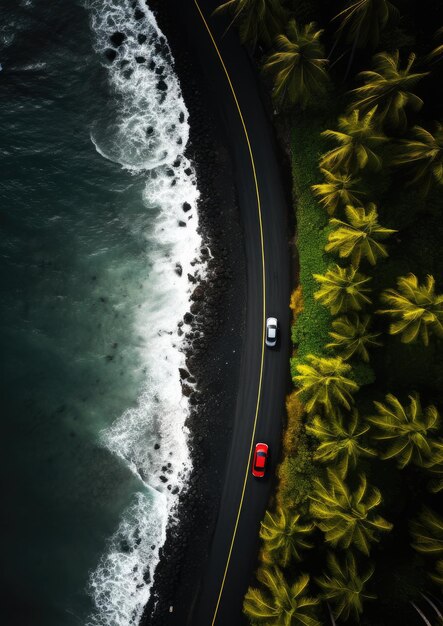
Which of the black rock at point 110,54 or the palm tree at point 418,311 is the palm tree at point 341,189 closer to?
the palm tree at point 418,311

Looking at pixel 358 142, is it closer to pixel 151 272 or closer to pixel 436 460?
pixel 151 272

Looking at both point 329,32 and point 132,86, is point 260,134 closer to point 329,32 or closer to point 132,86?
point 329,32

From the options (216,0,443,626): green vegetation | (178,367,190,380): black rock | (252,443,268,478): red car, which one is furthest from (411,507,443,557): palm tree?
(178,367,190,380): black rock

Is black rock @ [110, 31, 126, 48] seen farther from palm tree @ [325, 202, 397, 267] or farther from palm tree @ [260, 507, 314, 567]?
palm tree @ [260, 507, 314, 567]

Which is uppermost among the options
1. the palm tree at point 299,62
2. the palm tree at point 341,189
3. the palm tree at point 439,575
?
the palm tree at point 299,62

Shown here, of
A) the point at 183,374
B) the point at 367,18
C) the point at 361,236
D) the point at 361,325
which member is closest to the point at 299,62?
the point at 367,18

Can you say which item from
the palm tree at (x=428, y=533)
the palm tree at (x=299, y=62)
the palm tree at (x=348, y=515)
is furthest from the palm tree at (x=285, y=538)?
the palm tree at (x=299, y=62)

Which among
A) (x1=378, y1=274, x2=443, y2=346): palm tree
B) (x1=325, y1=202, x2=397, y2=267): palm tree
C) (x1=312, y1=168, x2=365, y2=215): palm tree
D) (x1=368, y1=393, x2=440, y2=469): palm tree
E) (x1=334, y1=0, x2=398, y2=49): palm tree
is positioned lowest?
(x1=368, y1=393, x2=440, y2=469): palm tree
